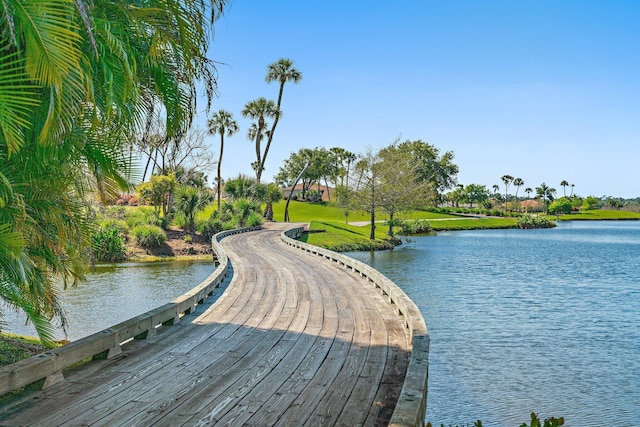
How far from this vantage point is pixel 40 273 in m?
9.20

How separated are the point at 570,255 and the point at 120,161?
132ft

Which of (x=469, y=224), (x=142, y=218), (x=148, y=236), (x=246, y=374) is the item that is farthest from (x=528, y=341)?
(x=469, y=224)

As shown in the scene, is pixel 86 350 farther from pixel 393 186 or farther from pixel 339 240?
pixel 393 186

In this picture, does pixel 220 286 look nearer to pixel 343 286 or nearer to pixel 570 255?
pixel 343 286

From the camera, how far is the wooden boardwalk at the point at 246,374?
6.03 meters

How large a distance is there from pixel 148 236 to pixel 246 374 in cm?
3000

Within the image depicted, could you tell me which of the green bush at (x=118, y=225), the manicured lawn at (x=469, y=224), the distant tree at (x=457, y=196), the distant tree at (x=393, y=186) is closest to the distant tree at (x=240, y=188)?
the distant tree at (x=393, y=186)

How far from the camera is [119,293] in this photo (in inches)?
886

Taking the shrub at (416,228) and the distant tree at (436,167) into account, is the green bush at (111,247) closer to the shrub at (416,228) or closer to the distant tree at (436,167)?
the shrub at (416,228)

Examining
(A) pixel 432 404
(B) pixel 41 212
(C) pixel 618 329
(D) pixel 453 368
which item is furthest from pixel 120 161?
(C) pixel 618 329

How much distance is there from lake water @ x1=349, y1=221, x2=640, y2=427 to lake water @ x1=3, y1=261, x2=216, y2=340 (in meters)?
9.16

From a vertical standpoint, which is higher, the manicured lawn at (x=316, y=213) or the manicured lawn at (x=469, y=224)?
the manicured lawn at (x=316, y=213)

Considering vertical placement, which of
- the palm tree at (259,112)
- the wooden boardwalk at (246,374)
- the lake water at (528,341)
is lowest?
the lake water at (528,341)

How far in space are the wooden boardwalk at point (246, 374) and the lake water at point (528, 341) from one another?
2301 millimetres
